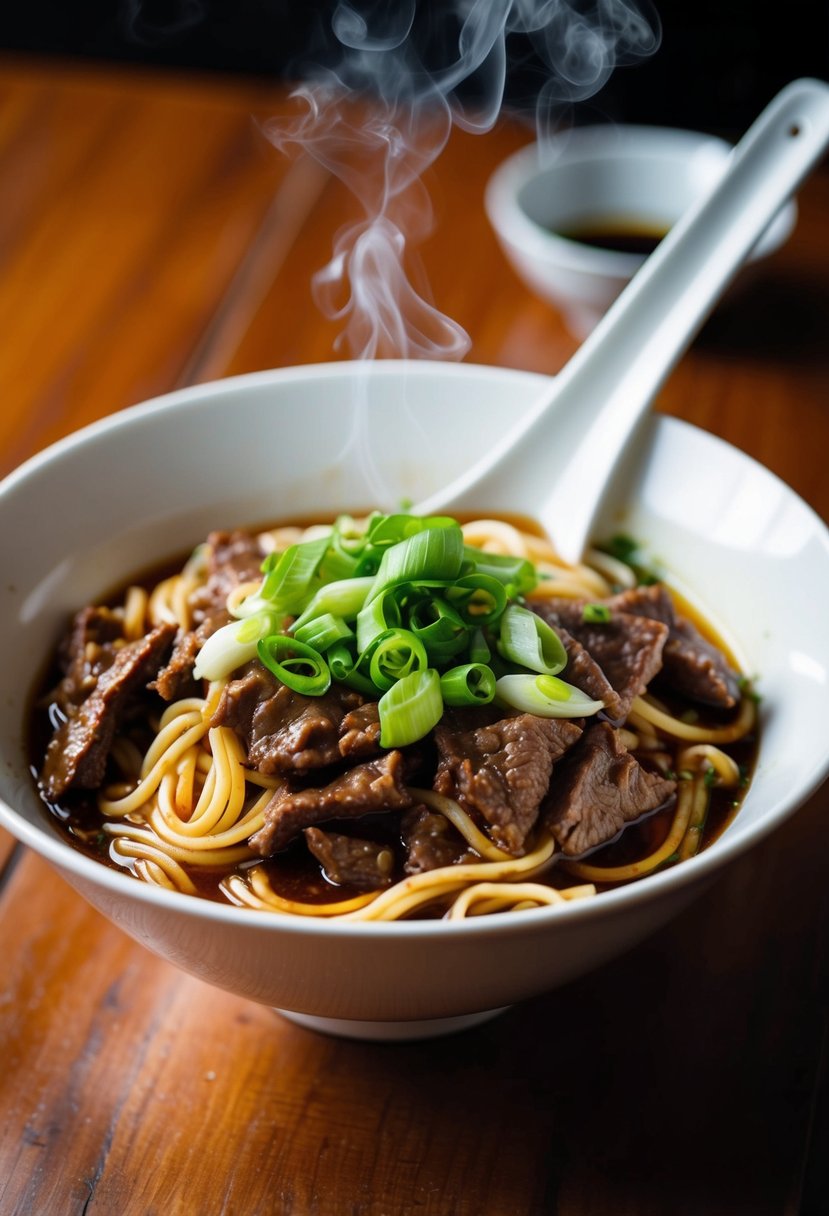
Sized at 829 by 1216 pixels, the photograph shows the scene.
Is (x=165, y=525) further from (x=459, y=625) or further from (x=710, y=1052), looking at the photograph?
(x=710, y=1052)

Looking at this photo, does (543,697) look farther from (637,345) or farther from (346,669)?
(637,345)

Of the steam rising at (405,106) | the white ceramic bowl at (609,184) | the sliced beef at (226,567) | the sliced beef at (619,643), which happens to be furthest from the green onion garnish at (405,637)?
the white ceramic bowl at (609,184)

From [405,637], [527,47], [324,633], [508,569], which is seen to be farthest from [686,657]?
[527,47]

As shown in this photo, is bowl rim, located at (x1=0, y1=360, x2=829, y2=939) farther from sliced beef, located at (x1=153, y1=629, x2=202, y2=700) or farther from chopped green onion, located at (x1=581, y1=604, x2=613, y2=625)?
chopped green onion, located at (x1=581, y1=604, x2=613, y2=625)

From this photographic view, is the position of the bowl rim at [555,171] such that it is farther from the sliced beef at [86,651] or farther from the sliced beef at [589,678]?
the sliced beef at [86,651]

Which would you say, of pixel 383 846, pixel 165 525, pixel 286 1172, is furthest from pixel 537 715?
pixel 165 525

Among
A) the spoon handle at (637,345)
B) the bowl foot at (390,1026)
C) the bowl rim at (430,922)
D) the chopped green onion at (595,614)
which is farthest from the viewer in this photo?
the spoon handle at (637,345)

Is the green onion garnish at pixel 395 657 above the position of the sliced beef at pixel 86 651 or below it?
above

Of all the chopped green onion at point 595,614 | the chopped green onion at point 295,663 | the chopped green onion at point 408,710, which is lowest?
the chopped green onion at point 295,663
